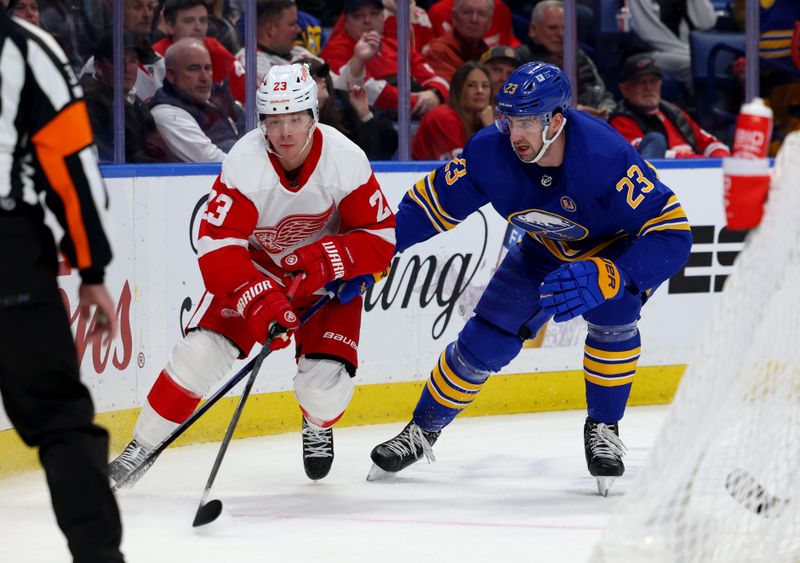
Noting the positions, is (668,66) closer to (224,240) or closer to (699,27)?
(699,27)

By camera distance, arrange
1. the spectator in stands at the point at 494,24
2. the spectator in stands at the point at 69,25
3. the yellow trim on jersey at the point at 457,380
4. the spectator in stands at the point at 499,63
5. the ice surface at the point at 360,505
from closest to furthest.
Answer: the ice surface at the point at 360,505, the yellow trim on jersey at the point at 457,380, the spectator in stands at the point at 69,25, the spectator in stands at the point at 499,63, the spectator in stands at the point at 494,24

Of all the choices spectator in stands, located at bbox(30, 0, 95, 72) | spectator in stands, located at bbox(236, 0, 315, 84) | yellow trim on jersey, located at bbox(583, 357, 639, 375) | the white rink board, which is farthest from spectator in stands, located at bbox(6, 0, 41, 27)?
yellow trim on jersey, located at bbox(583, 357, 639, 375)

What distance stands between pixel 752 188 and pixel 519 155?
1286mm

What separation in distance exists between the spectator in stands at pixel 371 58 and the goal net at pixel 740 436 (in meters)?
2.62

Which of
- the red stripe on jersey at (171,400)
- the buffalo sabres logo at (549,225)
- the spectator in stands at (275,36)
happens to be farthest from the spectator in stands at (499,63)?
the red stripe on jersey at (171,400)

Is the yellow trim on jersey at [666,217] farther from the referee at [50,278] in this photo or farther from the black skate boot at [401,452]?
the referee at [50,278]

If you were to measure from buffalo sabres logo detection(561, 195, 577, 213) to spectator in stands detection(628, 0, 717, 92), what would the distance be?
7.61ft

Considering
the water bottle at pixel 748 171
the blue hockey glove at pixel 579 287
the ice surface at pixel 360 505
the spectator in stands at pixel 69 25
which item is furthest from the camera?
the spectator in stands at pixel 69 25

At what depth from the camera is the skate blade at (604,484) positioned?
147 inches

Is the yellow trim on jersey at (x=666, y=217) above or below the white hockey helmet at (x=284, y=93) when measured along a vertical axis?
below

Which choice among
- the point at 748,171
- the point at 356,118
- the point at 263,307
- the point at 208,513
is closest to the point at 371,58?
the point at 356,118

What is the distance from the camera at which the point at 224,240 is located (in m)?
3.55

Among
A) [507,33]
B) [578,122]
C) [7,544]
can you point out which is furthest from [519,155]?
[507,33]

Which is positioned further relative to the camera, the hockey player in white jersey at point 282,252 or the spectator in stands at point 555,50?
the spectator in stands at point 555,50
